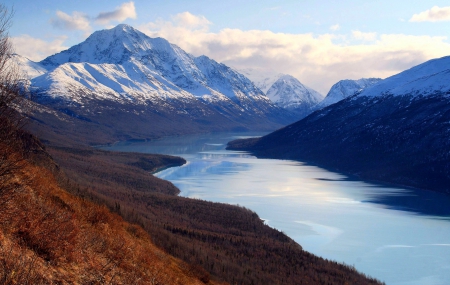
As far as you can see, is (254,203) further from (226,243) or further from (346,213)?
(226,243)

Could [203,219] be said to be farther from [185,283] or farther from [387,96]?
[387,96]

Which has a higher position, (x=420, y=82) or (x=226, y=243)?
(x=420, y=82)

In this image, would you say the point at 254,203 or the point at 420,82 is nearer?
the point at 254,203

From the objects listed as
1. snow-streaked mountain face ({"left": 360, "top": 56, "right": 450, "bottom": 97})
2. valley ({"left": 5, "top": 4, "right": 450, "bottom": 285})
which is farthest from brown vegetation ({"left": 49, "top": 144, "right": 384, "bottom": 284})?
snow-streaked mountain face ({"left": 360, "top": 56, "right": 450, "bottom": 97})

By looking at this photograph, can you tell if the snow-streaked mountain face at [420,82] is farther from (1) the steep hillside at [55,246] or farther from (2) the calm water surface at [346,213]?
(1) the steep hillside at [55,246]

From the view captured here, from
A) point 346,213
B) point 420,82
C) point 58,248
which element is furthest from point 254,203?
point 420,82
